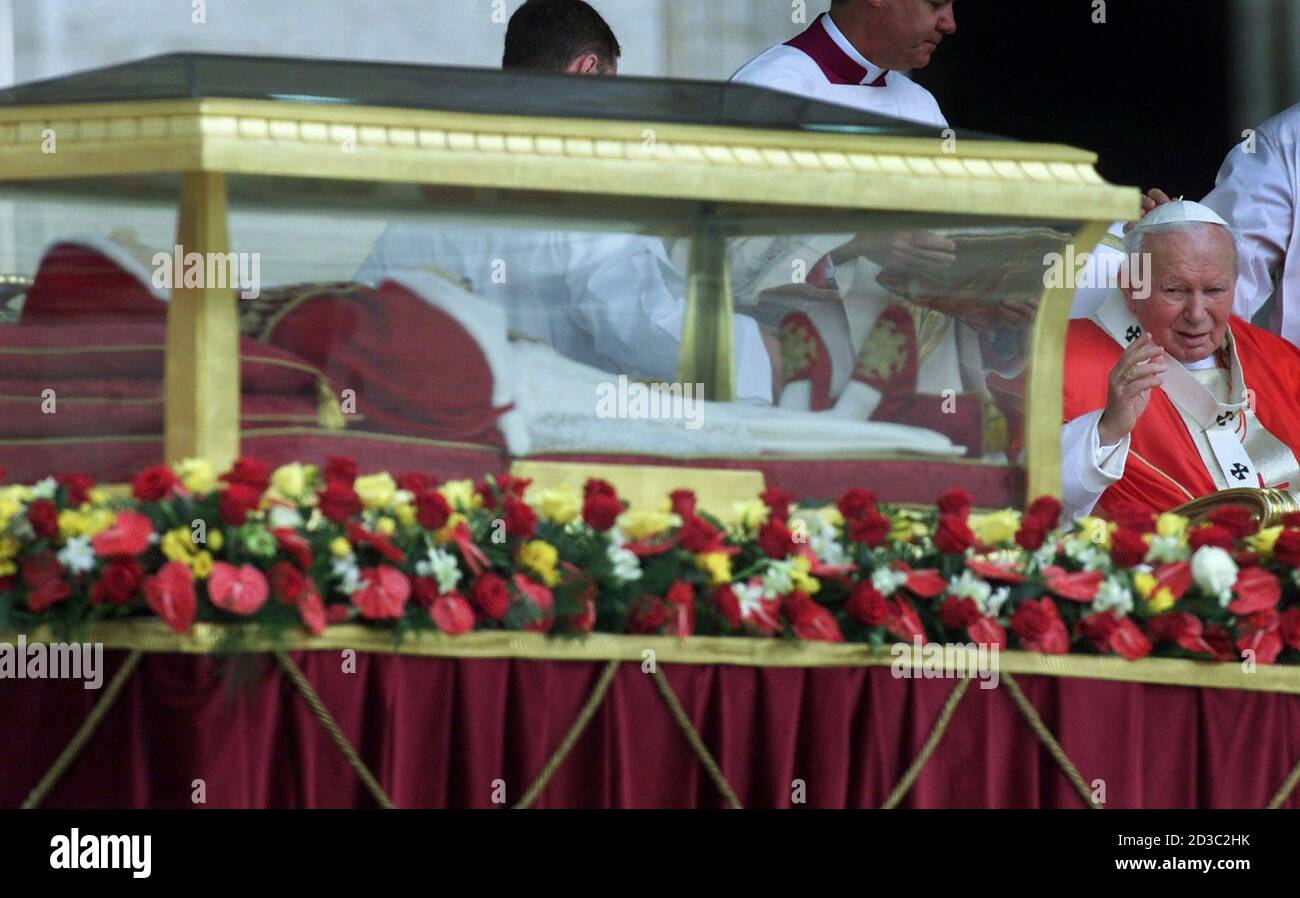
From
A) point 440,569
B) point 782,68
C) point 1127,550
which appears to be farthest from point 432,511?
point 782,68

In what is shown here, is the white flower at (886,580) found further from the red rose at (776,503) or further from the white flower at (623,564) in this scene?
the white flower at (623,564)

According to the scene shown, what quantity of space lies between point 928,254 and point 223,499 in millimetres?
1220

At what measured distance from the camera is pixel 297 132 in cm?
329

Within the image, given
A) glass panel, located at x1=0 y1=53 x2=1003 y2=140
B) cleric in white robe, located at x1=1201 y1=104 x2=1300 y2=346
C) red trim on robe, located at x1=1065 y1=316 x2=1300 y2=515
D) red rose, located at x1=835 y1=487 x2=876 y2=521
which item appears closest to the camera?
glass panel, located at x1=0 y1=53 x2=1003 y2=140

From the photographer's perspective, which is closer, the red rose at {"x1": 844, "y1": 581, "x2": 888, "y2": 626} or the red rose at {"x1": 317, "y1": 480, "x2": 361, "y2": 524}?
the red rose at {"x1": 317, "y1": 480, "x2": 361, "y2": 524}

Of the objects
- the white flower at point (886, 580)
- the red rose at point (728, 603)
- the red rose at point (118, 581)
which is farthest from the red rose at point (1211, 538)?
the red rose at point (118, 581)

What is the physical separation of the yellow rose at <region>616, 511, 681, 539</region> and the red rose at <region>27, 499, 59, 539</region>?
816 millimetres

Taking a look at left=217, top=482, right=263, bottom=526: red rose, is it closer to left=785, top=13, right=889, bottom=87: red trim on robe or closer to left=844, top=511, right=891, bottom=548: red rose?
left=844, top=511, right=891, bottom=548: red rose

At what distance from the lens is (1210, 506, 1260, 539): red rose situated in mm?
3771

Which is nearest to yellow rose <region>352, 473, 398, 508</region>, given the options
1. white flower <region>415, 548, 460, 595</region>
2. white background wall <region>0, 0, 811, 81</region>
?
white flower <region>415, 548, 460, 595</region>

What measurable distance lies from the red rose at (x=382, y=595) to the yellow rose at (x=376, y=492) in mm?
122

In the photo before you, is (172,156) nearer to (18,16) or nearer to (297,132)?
(297,132)

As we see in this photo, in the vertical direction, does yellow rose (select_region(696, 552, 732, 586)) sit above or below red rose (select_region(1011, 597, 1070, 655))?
Answer: above

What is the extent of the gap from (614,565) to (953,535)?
548mm
